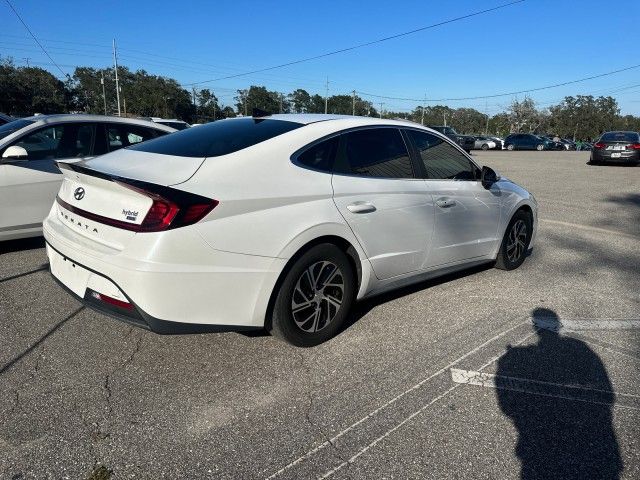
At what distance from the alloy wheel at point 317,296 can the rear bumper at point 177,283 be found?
0.28 m

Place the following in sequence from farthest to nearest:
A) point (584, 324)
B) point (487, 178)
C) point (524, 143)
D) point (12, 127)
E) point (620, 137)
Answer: point (524, 143) → point (620, 137) → point (12, 127) → point (487, 178) → point (584, 324)

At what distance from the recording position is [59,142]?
5777 millimetres

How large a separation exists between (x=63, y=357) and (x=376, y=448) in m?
2.10

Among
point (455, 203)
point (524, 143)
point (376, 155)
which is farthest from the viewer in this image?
point (524, 143)

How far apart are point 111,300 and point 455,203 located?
292 centimetres

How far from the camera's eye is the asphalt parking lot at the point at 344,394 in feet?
7.86

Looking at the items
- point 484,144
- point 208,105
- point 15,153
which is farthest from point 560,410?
point 208,105

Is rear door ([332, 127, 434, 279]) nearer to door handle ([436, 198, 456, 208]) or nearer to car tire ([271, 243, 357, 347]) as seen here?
door handle ([436, 198, 456, 208])

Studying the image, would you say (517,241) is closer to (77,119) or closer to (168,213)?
(168,213)

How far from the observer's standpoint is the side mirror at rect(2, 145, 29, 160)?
5172mm

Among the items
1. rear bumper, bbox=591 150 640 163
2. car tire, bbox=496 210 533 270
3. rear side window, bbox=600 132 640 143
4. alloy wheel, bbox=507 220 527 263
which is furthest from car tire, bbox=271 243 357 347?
rear side window, bbox=600 132 640 143

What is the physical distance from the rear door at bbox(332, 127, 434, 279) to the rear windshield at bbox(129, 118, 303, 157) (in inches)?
19.8

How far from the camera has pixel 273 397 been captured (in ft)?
9.58

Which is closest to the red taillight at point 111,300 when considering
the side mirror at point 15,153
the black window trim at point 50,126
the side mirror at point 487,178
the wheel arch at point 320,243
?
the wheel arch at point 320,243
